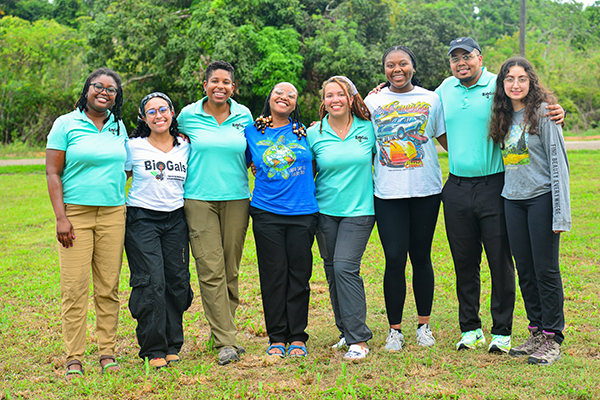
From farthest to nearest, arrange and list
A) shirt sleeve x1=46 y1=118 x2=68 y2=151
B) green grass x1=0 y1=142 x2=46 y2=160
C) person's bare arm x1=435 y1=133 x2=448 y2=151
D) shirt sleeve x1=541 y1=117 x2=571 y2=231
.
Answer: green grass x1=0 y1=142 x2=46 y2=160 < person's bare arm x1=435 y1=133 x2=448 y2=151 < shirt sleeve x1=46 y1=118 x2=68 y2=151 < shirt sleeve x1=541 y1=117 x2=571 y2=231

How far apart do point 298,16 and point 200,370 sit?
1849 centimetres

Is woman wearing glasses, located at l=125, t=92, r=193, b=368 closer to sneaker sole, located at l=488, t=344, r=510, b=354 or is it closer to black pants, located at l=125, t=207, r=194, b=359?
black pants, located at l=125, t=207, r=194, b=359

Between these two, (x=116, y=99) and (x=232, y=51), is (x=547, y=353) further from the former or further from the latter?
(x=232, y=51)

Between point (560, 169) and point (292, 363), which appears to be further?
point (292, 363)

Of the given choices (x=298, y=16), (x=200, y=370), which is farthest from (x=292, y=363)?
(x=298, y=16)

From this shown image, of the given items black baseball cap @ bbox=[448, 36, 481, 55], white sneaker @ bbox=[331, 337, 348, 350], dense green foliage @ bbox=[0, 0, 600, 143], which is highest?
dense green foliage @ bbox=[0, 0, 600, 143]

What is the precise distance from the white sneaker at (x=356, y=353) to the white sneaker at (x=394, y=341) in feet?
0.73

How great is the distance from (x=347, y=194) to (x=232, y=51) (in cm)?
1433

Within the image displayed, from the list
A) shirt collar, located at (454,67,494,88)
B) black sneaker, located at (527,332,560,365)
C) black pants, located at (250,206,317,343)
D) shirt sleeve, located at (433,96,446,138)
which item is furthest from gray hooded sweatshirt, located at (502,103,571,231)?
black pants, located at (250,206,317,343)

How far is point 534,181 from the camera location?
395cm

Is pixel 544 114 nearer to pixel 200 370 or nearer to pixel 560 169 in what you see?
pixel 560 169

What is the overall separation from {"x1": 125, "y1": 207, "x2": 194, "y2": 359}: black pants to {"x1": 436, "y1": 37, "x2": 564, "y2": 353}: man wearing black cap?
211 centimetres

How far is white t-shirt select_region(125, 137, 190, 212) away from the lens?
411 cm

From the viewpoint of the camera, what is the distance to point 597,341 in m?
4.39
